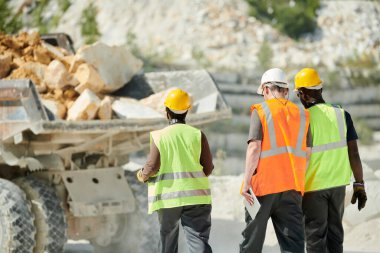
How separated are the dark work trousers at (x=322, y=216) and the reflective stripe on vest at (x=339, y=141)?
30 centimetres

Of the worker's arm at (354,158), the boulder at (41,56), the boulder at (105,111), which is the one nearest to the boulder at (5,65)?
the boulder at (41,56)

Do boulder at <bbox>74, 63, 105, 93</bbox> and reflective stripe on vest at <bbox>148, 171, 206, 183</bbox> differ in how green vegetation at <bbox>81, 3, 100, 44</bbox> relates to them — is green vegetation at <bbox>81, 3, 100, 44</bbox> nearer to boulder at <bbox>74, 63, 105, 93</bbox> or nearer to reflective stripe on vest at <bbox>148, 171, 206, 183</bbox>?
boulder at <bbox>74, 63, 105, 93</bbox>

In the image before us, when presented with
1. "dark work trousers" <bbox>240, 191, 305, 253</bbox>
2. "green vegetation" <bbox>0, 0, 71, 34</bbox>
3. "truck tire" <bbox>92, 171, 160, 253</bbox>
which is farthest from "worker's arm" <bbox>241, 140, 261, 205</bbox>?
"green vegetation" <bbox>0, 0, 71, 34</bbox>

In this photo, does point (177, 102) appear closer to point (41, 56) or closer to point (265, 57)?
point (41, 56)

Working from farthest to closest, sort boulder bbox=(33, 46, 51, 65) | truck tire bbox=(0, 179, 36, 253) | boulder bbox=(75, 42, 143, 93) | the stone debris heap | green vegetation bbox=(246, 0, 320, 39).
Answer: green vegetation bbox=(246, 0, 320, 39), boulder bbox=(33, 46, 51, 65), boulder bbox=(75, 42, 143, 93), the stone debris heap, truck tire bbox=(0, 179, 36, 253)

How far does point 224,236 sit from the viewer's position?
38.0 ft

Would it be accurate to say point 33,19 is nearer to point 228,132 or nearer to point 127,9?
point 127,9

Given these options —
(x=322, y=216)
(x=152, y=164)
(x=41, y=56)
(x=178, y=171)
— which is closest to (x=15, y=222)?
(x=41, y=56)

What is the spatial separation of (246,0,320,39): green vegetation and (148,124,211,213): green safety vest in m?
26.7

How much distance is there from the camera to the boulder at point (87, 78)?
31.3 ft

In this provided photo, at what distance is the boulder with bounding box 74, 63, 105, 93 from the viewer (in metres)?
9.55

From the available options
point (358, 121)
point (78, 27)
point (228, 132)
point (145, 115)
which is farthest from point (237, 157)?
point (145, 115)

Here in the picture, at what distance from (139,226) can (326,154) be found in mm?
3808

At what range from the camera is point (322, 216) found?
21.8ft
